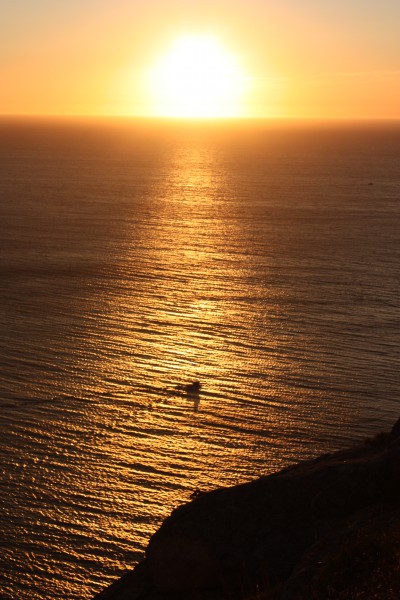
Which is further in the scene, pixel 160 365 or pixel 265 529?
pixel 160 365

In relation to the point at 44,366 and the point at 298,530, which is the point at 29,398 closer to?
the point at 44,366

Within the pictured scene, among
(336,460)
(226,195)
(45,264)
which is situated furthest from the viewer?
(226,195)

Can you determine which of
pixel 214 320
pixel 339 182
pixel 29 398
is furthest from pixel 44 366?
pixel 339 182

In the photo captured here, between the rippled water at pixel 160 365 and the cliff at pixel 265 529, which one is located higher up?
the rippled water at pixel 160 365

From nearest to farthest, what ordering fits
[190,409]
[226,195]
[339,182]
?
1. [190,409]
2. [226,195]
3. [339,182]

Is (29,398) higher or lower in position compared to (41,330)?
lower
